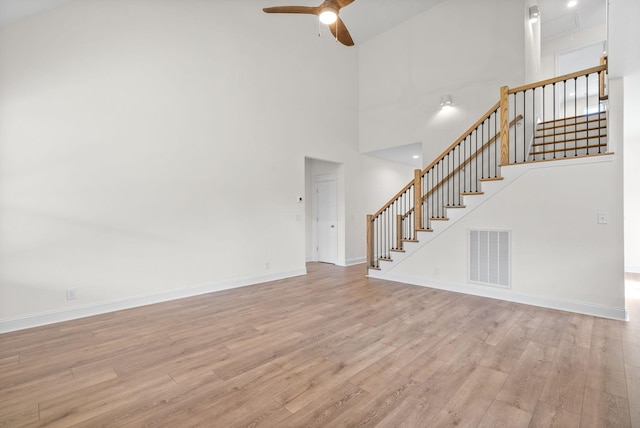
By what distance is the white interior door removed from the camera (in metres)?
7.24

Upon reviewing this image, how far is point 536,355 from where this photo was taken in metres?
2.57

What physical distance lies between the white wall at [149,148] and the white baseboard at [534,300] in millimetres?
2602

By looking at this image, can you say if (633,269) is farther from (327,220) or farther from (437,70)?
(327,220)

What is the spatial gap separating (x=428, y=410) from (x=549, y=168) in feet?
11.7

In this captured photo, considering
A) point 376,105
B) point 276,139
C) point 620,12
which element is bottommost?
point 276,139

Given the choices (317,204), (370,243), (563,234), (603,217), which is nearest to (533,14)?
(603,217)

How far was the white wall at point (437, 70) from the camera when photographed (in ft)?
17.5

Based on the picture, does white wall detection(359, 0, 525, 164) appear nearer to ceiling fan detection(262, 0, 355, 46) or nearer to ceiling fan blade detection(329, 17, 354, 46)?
ceiling fan blade detection(329, 17, 354, 46)

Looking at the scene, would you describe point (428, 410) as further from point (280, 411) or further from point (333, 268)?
point (333, 268)

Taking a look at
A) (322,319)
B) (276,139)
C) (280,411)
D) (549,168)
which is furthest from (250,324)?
(549,168)

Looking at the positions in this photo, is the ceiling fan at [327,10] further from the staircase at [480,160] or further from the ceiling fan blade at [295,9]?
the staircase at [480,160]

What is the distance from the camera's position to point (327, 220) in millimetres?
7406

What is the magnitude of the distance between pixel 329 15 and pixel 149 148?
116 inches

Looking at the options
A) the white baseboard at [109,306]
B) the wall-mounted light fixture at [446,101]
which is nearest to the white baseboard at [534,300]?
the white baseboard at [109,306]
